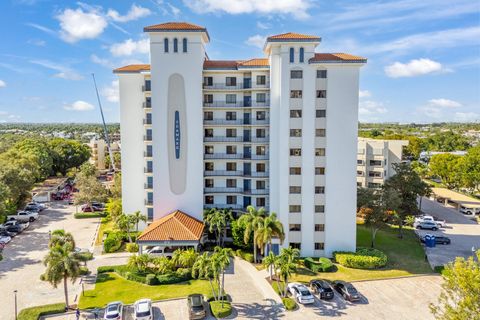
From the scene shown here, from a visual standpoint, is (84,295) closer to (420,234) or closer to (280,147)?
(280,147)

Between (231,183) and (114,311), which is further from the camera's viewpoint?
(231,183)

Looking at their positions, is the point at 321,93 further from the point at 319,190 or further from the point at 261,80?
the point at 319,190

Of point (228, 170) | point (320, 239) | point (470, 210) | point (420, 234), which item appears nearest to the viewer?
point (320, 239)

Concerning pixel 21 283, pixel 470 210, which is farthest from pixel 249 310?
pixel 470 210

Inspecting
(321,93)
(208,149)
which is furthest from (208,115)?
(321,93)

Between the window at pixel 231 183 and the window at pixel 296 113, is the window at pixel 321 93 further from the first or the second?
the window at pixel 231 183

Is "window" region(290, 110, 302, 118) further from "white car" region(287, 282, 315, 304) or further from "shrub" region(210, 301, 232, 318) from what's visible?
"shrub" region(210, 301, 232, 318)

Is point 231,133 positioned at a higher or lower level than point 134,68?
lower
